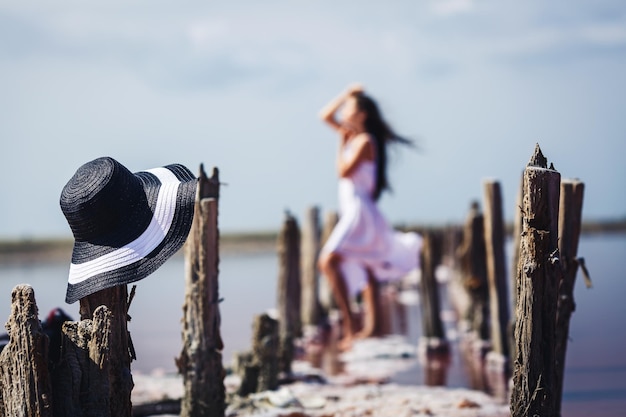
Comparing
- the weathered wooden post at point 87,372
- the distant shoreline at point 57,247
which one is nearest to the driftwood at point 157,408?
the weathered wooden post at point 87,372

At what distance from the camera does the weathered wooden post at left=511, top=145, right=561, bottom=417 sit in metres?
5.27

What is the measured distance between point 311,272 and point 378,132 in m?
3.09

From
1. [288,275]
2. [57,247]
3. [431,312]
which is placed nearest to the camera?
[431,312]

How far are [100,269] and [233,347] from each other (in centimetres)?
724

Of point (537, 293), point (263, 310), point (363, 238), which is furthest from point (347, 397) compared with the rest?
point (263, 310)

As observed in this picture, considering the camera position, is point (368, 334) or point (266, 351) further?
point (368, 334)

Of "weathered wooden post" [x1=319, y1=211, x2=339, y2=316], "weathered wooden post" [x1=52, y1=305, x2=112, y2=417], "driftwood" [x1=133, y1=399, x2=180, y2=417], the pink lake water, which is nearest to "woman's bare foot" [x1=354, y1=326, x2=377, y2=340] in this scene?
the pink lake water

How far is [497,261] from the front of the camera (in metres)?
9.73

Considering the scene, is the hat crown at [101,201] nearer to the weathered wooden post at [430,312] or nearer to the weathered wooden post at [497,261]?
the weathered wooden post at [497,261]

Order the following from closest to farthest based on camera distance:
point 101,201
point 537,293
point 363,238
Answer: point 101,201 < point 537,293 < point 363,238

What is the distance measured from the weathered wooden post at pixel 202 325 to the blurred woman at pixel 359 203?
14.0ft

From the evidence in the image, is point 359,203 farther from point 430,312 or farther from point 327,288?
point 327,288

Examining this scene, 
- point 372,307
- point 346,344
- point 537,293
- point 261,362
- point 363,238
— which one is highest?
point 363,238

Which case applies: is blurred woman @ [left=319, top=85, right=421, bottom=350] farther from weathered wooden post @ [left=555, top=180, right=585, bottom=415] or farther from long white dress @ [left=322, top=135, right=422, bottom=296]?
weathered wooden post @ [left=555, top=180, right=585, bottom=415]
